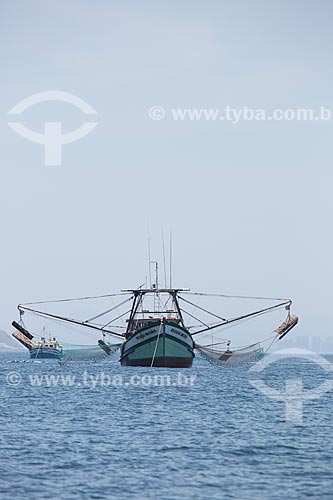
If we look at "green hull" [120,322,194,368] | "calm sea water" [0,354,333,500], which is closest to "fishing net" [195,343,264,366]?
"green hull" [120,322,194,368]

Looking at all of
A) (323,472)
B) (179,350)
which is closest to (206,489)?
(323,472)

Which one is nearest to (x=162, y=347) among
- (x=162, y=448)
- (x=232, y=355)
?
→ (x=232, y=355)

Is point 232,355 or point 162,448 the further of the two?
point 232,355

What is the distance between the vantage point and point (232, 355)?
299ft

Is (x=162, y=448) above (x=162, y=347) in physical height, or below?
below

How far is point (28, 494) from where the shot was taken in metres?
31.7

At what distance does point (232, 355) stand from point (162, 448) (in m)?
49.6

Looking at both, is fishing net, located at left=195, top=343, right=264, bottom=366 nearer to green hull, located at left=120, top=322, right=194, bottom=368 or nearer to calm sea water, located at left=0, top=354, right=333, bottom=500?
green hull, located at left=120, top=322, right=194, bottom=368

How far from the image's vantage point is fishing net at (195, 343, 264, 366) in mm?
91062

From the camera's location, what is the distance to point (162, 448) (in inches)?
1657

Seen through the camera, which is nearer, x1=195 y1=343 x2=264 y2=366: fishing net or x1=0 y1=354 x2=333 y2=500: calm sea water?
x1=0 y1=354 x2=333 y2=500: calm sea water

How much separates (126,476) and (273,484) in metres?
5.73

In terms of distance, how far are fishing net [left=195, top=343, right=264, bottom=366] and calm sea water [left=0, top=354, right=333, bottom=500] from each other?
19.9 metres

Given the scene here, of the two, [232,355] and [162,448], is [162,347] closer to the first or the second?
[232,355]
